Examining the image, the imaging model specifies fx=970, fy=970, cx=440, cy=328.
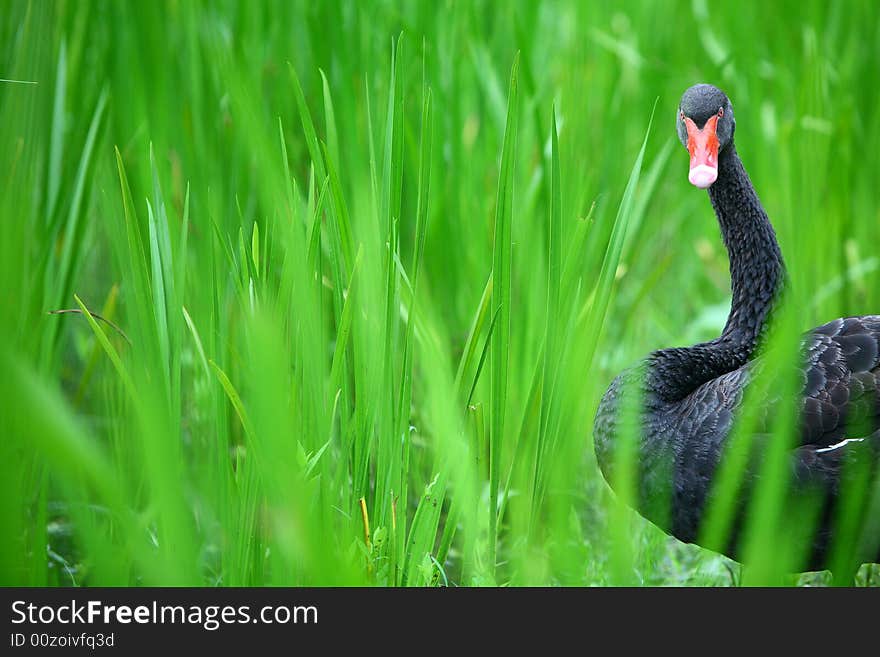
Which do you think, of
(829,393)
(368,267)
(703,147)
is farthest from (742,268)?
(368,267)

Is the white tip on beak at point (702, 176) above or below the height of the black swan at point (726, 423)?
above

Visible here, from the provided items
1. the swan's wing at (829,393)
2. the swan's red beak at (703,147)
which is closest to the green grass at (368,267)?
the swan's red beak at (703,147)

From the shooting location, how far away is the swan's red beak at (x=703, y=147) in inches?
72.3

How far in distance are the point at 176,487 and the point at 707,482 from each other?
1.07 m

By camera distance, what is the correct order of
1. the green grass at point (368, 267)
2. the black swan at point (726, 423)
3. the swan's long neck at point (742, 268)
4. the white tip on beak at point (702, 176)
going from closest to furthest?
the green grass at point (368, 267) < the black swan at point (726, 423) < the white tip on beak at point (702, 176) < the swan's long neck at point (742, 268)

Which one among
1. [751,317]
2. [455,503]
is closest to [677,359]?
[751,317]

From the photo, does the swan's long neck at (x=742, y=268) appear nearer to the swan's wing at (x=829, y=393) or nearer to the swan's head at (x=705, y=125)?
the swan's head at (x=705, y=125)

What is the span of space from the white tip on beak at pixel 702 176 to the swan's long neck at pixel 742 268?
23 cm

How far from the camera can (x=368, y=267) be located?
1.30 metres

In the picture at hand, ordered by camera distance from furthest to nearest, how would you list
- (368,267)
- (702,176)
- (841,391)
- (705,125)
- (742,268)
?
(742,268)
(705,125)
(702,176)
(841,391)
(368,267)

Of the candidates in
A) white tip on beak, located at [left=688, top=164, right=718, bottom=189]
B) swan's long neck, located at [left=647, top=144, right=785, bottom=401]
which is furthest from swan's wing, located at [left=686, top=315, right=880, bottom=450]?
white tip on beak, located at [left=688, top=164, right=718, bottom=189]

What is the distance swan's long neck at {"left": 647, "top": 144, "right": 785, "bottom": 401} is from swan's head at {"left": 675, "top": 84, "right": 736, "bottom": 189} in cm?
7

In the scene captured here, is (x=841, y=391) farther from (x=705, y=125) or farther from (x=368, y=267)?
(x=368, y=267)

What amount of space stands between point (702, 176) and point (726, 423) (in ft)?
1.53
